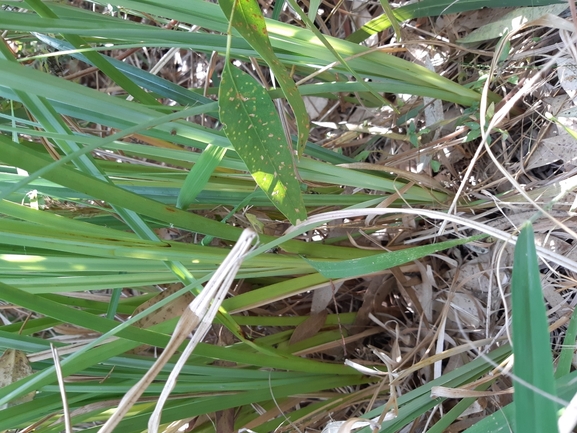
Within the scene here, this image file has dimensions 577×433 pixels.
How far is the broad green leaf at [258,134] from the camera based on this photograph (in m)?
A: 0.42

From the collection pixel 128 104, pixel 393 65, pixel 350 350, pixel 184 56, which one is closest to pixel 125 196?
pixel 128 104

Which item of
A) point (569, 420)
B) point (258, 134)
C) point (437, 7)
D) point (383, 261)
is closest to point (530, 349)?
point (569, 420)

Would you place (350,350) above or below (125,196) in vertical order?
below

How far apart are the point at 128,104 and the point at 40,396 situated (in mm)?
397

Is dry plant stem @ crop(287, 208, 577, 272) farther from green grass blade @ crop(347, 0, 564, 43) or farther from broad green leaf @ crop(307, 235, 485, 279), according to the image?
green grass blade @ crop(347, 0, 564, 43)

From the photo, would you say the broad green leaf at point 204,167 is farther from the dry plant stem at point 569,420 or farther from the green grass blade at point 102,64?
the dry plant stem at point 569,420

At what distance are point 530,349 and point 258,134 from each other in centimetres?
27

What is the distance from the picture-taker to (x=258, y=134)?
0.43m

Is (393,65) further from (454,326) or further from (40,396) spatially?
(40,396)

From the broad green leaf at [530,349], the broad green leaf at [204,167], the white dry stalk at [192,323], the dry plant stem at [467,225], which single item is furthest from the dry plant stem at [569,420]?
the broad green leaf at [204,167]

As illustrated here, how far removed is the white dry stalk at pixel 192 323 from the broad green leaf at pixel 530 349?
18 centimetres

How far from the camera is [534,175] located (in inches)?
26.1

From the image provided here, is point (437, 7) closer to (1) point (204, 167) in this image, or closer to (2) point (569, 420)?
(1) point (204, 167)

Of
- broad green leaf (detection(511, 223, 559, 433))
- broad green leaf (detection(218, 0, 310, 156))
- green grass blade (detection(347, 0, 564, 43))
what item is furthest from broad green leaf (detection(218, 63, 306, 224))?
green grass blade (detection(347, 0, 564, 43))
